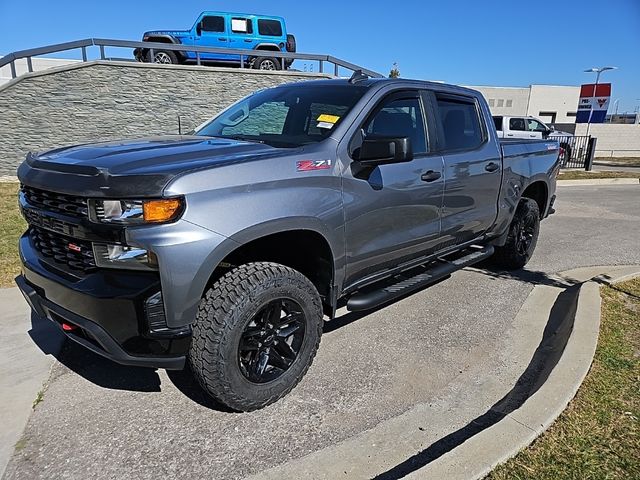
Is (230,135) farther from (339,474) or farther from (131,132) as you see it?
(131,132)

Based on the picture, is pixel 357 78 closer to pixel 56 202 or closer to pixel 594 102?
pixel 56 202

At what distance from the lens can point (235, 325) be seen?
8.14 ft

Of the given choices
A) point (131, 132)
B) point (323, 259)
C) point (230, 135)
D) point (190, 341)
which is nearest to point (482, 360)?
point (323, 259)

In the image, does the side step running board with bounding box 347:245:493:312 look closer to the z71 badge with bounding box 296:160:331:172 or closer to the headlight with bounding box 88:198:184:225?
the z71 badge with bounding box 296:160:331:172

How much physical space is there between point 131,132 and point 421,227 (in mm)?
12683

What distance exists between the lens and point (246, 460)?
2377mm

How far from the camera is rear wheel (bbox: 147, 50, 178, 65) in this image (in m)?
15.2

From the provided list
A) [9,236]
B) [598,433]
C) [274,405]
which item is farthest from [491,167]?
[9,236]

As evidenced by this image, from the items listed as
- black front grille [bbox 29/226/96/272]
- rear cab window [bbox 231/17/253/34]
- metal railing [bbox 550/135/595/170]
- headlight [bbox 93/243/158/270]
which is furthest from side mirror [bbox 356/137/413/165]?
metal railing [bbox 550/135/595/170]

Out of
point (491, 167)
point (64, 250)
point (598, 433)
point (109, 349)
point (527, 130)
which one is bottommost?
point (598, 433)

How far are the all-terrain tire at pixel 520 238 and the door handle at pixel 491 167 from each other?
993 millimetres

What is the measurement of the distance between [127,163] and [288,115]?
5.30ft

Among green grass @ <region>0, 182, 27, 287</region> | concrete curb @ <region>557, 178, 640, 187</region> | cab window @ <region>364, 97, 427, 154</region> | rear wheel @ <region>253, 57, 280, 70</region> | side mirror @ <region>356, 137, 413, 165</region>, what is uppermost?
rear wheel @ <region>253, 57, 280, 70</region>

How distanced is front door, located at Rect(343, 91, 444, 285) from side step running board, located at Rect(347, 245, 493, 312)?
0.48 ft
